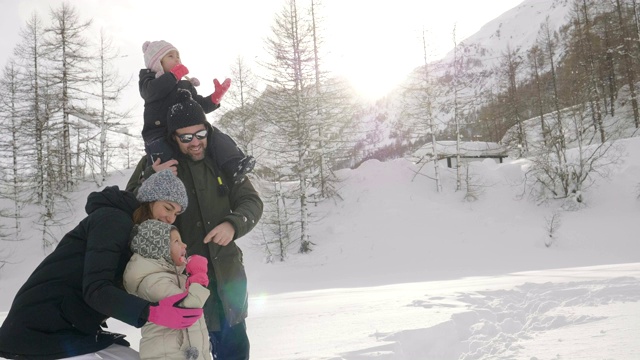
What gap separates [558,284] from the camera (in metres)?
6.85

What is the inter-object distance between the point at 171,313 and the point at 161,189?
60 cm

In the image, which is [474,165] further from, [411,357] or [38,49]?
[38,49]

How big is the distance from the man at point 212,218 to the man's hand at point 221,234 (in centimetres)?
3

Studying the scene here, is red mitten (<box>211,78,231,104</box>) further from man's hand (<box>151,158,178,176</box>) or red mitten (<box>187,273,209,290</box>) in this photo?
red mitten (<box>187,273,209,290</box>)

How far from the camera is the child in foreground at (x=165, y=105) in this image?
256cm

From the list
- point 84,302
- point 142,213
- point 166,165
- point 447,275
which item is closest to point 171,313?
point 84,302

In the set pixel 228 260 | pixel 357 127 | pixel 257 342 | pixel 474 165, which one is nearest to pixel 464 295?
pixel 257 342

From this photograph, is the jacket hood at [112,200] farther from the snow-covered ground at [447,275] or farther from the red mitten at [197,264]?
the snow-covered ground at [447,275]

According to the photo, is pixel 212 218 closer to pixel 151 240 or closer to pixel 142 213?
pixel 142 213

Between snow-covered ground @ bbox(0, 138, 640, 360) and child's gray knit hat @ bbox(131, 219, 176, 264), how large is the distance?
2.32 m

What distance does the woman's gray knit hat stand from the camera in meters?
2.02

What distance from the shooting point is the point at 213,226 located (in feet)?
8.06

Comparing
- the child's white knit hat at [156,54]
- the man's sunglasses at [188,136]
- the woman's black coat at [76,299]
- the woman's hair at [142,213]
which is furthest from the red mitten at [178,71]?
the woman's black coat at [76,299]

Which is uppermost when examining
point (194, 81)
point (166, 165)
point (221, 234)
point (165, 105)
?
point (194, 81)
